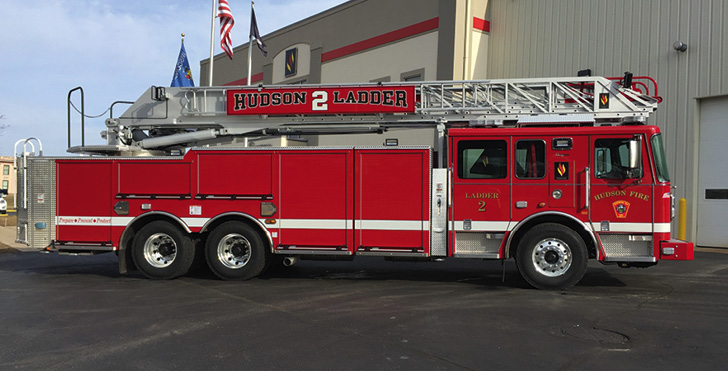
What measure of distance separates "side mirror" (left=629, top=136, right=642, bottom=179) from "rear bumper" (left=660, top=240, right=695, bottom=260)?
1.04 m

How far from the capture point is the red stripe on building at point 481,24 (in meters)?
18.6

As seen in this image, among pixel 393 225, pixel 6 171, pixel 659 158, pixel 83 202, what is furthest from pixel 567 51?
pixel 6 171

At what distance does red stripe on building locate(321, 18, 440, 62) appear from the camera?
19394mm

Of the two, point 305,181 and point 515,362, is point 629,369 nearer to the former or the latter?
point 515,362

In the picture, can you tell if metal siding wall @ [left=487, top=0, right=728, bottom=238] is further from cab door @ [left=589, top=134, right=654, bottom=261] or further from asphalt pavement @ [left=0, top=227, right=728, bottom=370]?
cab door @ [left=589, top=134, right=654, bottom=261]

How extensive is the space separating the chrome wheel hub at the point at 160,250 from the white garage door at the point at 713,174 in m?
13.1

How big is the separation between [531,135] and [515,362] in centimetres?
417

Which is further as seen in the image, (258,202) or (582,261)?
(258,202)

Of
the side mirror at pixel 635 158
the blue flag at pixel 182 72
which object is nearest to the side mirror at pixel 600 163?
the side mirror at pixel 635 158

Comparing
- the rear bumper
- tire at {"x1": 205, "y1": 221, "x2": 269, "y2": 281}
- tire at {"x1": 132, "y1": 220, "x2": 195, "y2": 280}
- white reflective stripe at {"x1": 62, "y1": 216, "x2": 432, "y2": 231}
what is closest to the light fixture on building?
the rear bumper

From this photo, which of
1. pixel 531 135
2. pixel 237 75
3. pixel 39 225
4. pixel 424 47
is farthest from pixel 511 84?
pixel 237 75

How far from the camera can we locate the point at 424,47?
19578 mm

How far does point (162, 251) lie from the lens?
914 centimetres

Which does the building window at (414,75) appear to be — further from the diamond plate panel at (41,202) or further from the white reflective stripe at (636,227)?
the diamond plate panel at (41,202)
